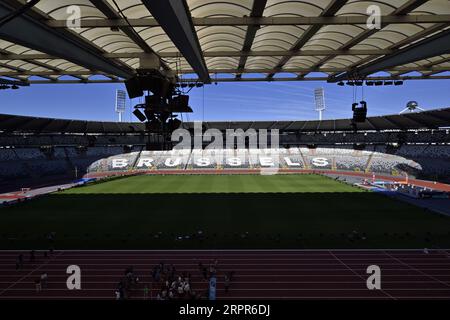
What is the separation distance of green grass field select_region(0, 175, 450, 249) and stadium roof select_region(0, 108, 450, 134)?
61.7 feet

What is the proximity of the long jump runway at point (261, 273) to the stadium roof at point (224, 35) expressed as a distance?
982 cm

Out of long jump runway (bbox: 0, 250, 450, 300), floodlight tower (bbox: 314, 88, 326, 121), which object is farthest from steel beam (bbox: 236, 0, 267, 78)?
floodlight tower (bbox: 314, 88, 326, 121)

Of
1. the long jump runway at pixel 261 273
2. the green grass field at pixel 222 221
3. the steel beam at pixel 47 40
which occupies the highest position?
the steel beam at pixel 47 40

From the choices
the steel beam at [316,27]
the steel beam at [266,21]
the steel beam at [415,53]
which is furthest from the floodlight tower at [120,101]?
the steel beam at [266,21]

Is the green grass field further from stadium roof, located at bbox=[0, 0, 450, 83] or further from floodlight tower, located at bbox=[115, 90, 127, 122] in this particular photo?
floodlight tower, located at bbox=[115, 90, 127, 122]

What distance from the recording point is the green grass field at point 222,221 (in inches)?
715

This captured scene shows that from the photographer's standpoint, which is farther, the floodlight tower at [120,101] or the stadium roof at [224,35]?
the floodlight tower at [120,101]

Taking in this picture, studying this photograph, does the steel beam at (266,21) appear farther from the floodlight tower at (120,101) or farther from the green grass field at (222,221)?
the floodlight tower at (120,101)

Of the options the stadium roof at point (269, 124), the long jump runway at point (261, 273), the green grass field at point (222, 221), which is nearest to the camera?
the long jump runway at point (261, 273)

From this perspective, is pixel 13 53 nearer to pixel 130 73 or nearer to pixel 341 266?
pixel 130 73

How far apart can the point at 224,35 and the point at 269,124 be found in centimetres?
6719

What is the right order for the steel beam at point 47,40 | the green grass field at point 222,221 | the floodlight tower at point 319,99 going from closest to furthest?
the steel beam at point 47,40, the green grass field at point 222,221, the floodlight tower at point 319,99
